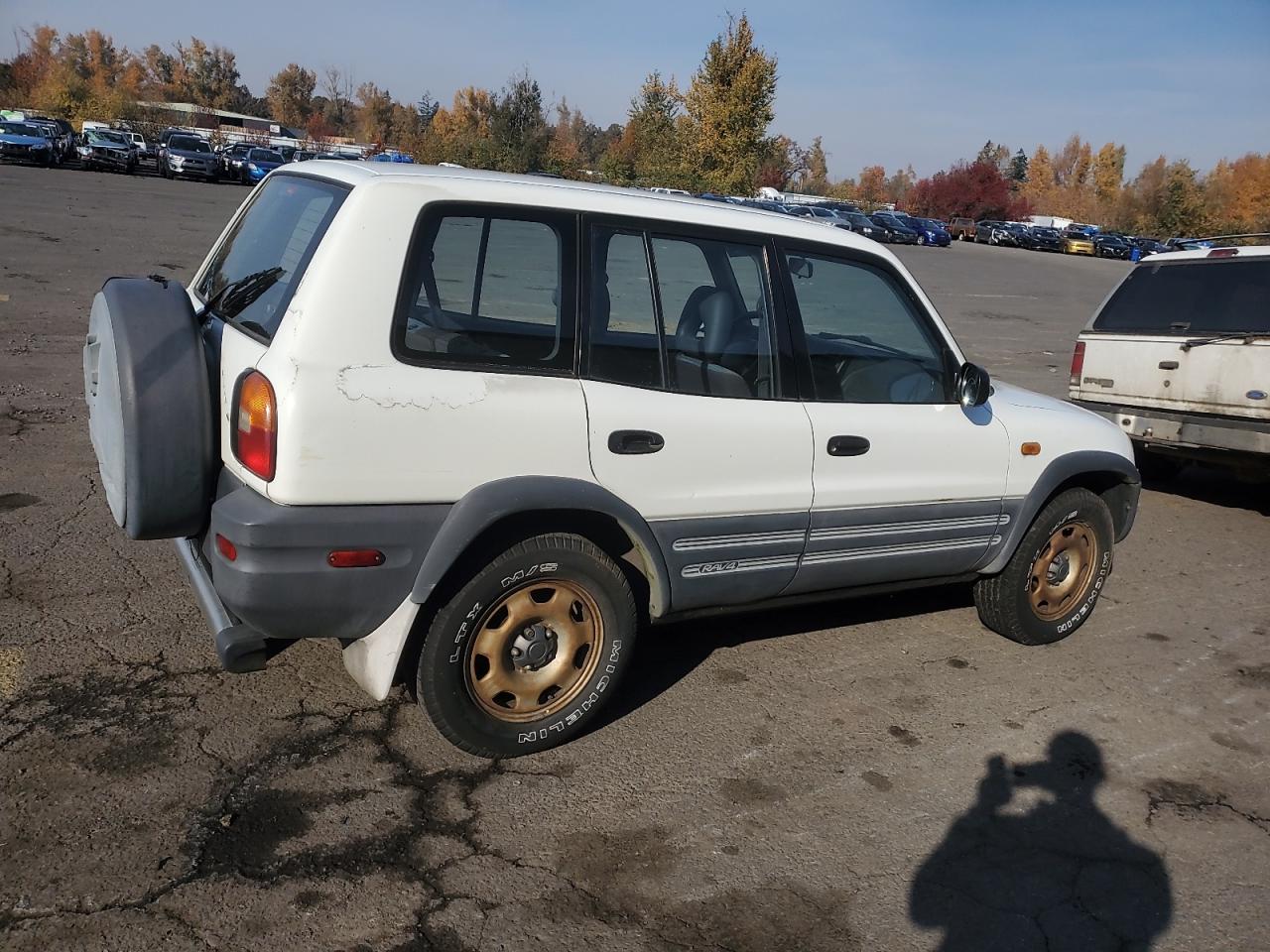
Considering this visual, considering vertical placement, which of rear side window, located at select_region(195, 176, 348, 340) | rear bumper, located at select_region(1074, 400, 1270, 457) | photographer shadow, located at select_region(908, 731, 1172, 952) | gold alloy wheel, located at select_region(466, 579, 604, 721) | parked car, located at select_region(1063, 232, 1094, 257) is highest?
parked car, located at select_region(1063, 232, 1094, 257)

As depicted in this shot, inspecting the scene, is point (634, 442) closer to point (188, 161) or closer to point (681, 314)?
point (681, 314)

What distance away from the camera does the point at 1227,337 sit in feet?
23.7

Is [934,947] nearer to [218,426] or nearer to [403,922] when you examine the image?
[403,922]

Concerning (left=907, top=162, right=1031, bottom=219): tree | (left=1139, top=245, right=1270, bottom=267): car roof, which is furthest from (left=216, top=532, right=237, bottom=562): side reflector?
(left=907, top=162, right=1031, bottom=219): tree

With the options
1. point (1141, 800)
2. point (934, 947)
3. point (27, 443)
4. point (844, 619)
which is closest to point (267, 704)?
point (934, 947)

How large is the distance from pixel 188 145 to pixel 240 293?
4140cm

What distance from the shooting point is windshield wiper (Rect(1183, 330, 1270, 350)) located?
23.3ft

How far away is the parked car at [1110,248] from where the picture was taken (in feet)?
184

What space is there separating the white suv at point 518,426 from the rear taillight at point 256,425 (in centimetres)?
1

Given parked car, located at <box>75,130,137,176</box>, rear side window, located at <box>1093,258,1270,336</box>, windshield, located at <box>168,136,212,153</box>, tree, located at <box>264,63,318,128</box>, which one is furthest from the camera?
tree, located at <box>264,63,318,128</box>

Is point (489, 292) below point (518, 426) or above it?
above

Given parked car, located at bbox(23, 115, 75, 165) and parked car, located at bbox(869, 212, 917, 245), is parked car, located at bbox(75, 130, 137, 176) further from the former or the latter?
parked car, located at bbox(869, 212, 917, 245)

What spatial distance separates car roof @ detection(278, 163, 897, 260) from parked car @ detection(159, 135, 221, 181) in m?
39.7

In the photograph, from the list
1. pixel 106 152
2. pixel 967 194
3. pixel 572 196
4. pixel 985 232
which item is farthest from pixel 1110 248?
pixel 572 196
